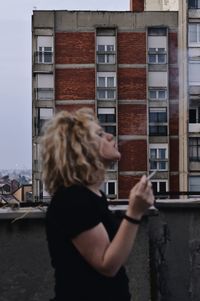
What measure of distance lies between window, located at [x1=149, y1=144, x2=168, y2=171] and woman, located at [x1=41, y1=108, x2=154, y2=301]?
124 feet

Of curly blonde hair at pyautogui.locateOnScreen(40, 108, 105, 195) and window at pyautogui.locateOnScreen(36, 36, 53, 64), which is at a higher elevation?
window at pyautogui.locateOnScreen(36, 36, 53, 64)

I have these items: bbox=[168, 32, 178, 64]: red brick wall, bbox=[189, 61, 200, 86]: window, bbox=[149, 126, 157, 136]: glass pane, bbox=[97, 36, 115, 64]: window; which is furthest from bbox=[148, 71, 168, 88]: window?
bbox=[149, 126, 157, 136]: glass pane

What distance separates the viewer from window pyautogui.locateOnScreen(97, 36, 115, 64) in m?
40.6

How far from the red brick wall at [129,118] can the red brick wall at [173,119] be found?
1911 millimetres

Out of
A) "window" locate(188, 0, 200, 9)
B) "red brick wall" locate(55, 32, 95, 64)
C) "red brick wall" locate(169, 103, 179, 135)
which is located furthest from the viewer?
"red brick wall" locate(169, 103, 179, 135)

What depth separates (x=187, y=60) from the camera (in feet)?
138

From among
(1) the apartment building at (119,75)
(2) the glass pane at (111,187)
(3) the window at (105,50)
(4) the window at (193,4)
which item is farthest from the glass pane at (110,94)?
(4) the window at (193,4)

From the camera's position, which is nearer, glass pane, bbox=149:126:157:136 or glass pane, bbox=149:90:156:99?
glass pane, bbox=149:90:156:99

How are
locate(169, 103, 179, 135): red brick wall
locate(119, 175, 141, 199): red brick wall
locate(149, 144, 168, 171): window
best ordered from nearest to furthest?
locate(119, 175, 141, 199): red brick wall → locate(149, 144, 168, 171): window → locate(169, 103, 179, 135): red brick wall

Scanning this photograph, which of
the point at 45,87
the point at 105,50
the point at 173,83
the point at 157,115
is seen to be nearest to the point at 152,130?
the point at 157,115

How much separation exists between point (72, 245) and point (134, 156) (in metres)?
38.3

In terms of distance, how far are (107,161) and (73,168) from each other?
0.53 ft

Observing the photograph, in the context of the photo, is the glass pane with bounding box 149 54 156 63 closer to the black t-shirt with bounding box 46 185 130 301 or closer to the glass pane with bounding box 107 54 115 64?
the glass pane with bounding box 107 54 115 64

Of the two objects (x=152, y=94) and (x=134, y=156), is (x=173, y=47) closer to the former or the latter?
(x=152, y=94)
